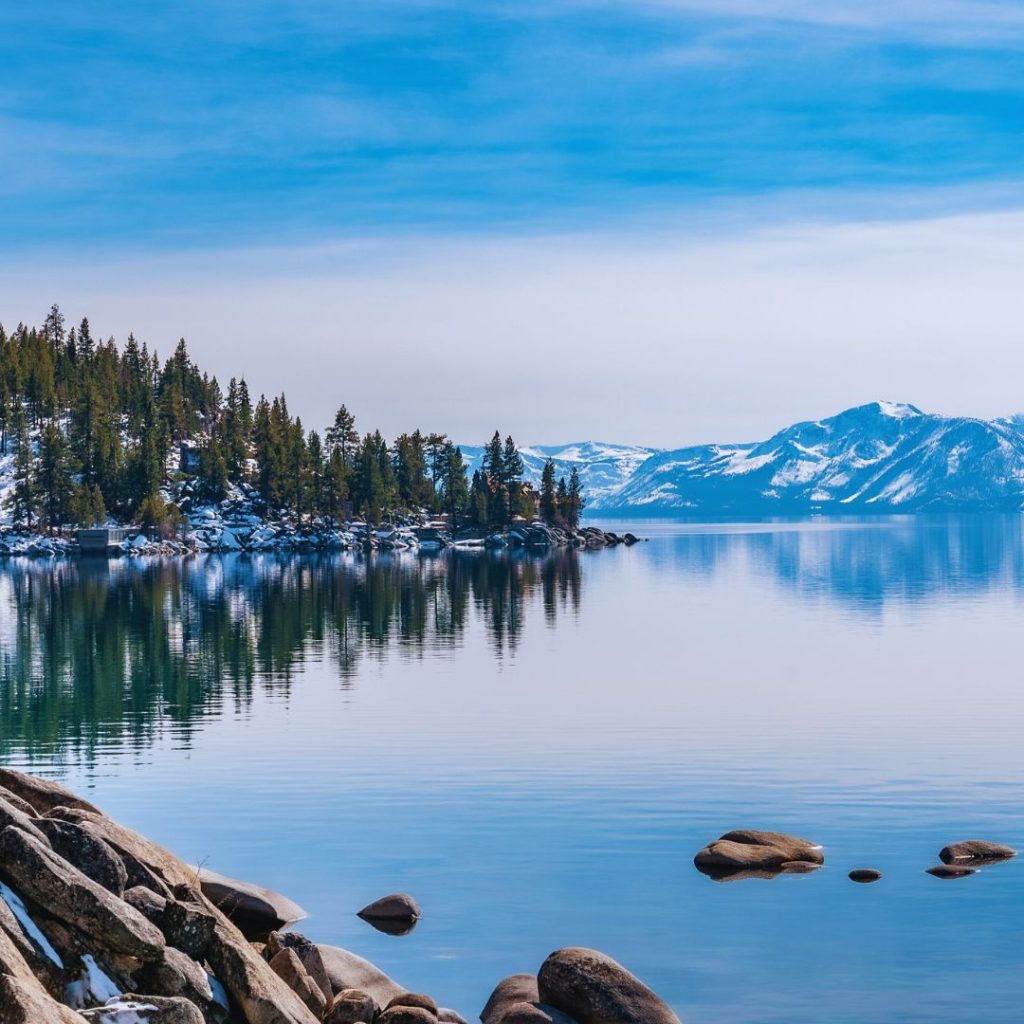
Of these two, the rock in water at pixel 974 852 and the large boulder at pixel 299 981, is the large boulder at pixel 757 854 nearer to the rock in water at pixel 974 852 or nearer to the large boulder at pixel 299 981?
the rock in water at pixel 974 852

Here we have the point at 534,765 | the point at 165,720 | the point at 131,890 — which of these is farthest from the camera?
the point at 165,720

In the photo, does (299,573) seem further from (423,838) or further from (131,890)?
(131,890)

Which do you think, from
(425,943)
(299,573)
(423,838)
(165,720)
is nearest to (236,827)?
(423,838)

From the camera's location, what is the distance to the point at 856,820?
40000mm

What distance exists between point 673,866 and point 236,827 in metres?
12.6

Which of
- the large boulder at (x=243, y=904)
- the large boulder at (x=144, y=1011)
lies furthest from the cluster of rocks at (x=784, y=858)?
the large boulder at (x=144, y=1011)

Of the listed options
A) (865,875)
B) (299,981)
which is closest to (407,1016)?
(299,981)

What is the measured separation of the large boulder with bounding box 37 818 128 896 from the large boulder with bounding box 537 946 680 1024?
7.60 m

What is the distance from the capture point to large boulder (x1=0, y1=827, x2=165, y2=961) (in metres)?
20.8

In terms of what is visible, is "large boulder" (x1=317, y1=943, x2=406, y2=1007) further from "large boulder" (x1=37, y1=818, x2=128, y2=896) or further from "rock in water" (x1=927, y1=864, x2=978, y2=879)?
"rock in water" (x1=927, y1=864, x2=978, y2=879)

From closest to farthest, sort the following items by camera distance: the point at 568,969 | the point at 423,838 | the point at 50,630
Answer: the point at 568,969
the point at 423,838
the point at 50,630

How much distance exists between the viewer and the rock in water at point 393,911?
31.2m

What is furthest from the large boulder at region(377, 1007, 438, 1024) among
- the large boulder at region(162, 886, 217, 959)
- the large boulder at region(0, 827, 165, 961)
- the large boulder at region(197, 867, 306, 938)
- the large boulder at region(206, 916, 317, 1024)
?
the large boulder at region(197, 867, 306, 938)

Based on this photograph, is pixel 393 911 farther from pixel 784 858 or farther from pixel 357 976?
pixel 784 858
